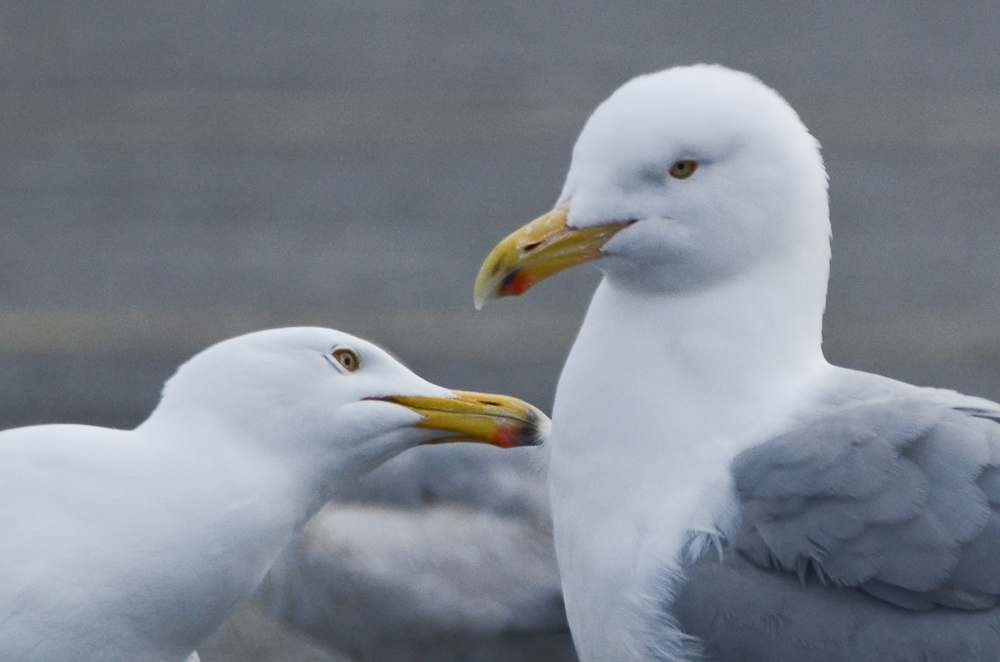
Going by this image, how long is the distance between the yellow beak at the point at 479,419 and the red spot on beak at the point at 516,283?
0.30m

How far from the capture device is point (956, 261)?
7852 mm

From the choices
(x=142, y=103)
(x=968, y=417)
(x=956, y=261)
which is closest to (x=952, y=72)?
(x=956, y=261)

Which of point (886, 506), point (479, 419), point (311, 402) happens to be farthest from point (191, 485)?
point (886, 506)

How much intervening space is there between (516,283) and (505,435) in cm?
38

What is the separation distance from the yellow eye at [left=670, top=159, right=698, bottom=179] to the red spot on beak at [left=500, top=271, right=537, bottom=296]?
0.32 metres

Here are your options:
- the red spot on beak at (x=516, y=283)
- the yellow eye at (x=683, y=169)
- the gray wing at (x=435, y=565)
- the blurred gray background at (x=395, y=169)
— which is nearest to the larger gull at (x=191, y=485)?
the red spot on beak at (x=516, y=283)

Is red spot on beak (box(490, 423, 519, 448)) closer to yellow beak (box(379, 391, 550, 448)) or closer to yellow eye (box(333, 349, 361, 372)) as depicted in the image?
yellow beak (box(379, 391, 550, 448))

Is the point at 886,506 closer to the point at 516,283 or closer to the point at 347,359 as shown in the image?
the point at 516,283

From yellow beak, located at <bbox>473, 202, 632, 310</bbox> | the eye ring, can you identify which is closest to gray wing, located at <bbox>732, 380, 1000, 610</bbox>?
yellow beak, located at <bbox>473, 202, 632, 310</bbox>

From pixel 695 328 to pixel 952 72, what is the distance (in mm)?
9002

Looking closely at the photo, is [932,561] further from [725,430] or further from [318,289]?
[318,289]

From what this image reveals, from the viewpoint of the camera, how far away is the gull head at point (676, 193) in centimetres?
280

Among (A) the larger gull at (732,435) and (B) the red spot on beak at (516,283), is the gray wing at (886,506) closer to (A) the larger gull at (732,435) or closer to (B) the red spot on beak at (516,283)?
(A) the larger gull at (732,435)

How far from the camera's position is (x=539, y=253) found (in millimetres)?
2842
